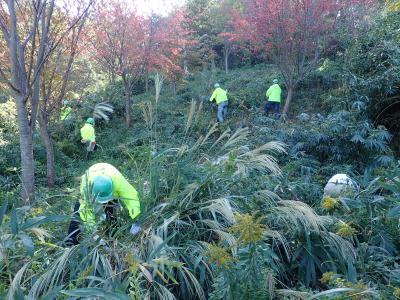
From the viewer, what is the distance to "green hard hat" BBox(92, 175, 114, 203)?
10.7 feet

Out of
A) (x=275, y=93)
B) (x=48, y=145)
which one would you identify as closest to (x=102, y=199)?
(x=48, y=145)

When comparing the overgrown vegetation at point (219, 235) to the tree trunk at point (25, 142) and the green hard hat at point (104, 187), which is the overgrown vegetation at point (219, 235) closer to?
the green hard hat at point (104, 187)

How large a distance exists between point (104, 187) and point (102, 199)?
125mm

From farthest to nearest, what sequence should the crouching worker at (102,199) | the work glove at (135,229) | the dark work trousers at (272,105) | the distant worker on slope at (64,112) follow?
the dark work trousers at (272,105), the distant worker on slope at (64,112), the work glove at (135,229), the crouching worker at (102,199)

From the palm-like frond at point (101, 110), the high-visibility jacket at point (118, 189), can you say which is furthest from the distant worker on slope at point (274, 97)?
the high-visibility jacket at point (118, 189)

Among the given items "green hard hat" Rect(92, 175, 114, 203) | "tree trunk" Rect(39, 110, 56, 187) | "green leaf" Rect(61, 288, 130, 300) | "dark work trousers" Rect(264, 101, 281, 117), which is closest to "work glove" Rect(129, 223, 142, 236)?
"green hard hat" Rect(92, 175, 114, 203)

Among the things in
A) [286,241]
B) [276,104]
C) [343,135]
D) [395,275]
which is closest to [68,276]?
[286,241]

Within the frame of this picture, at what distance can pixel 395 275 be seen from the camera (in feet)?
7.47

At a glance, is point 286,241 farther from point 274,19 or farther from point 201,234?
point 274,19

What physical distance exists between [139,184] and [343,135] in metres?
4.46

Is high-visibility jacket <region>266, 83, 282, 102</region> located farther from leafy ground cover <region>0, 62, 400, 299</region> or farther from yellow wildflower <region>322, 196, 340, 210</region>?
yellow wildflower <region>322, 196, 340, 210</region>

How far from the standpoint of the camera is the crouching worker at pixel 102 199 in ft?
9.14

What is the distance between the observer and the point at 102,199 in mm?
3326

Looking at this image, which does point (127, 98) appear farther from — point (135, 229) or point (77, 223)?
point (135, 229)
